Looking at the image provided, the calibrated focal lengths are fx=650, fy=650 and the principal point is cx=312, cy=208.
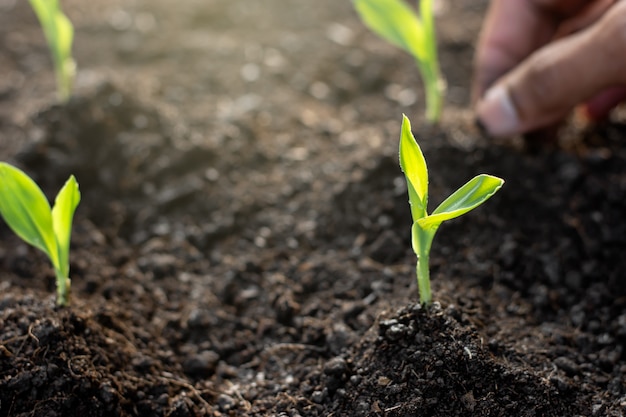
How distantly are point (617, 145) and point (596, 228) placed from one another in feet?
1.32

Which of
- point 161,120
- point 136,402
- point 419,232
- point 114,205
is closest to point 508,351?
point 419,232

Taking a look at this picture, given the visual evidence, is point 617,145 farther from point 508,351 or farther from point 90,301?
point 90,301

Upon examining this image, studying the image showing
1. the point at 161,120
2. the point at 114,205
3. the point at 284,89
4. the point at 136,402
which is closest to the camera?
the point at 136,402

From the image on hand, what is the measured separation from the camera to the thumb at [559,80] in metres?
1.43

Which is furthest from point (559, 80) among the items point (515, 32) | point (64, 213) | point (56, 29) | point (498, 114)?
point (56, 29)

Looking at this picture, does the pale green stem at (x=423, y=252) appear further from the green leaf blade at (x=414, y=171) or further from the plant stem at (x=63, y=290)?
the plant stem at (x=63, y=290)

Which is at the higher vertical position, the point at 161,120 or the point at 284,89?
the point at 284,89

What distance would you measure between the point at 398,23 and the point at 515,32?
40 centimetres

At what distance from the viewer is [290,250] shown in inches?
62.2

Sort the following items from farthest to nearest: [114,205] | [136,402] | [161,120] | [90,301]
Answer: [161,120] → [114,205] → [90,301] → [136,402]

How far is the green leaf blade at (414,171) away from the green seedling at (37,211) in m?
0.57

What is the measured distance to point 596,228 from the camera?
153 centimetres

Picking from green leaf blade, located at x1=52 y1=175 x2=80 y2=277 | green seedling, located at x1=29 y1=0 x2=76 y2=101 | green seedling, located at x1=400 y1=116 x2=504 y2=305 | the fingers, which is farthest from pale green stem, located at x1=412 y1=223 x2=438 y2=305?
green seedling, located at x1=29 y1=0 x2=76 y2=101

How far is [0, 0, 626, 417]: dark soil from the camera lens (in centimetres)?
114
